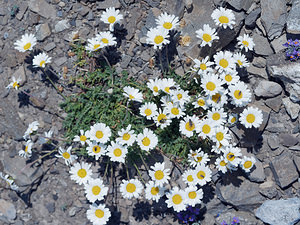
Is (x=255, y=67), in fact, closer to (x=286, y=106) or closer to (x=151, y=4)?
(x=286, y=106)

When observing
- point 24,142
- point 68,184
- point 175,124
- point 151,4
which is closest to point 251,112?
point 175,124

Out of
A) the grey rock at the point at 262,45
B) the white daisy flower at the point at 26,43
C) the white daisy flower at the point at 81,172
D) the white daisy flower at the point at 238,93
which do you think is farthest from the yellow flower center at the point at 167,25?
the white daisy flower at the point at 81,172

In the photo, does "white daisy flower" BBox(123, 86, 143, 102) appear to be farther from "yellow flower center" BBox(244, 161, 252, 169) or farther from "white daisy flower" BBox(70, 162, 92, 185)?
"yellow flower center" BBox(244, 161, 252, 169)

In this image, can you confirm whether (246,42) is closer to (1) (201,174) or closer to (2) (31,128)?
(1) (201,174)

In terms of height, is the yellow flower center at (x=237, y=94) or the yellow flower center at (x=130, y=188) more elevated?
the yellow flower center at (x=237, y=94)

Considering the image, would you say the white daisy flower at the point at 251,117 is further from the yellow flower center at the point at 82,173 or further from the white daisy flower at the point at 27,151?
the white daisy flower at the point at 27,151

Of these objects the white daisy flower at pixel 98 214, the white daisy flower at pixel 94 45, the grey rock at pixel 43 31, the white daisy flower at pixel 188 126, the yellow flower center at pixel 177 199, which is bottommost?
the white daisy flower at pixel 98 214

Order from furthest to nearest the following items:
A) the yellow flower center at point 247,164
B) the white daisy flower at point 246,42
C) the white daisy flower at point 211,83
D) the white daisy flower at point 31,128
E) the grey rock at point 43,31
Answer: the grey rock at point 43,31, the white daisy flower at point 31,128, the yellow flower center at point 247,164, the white daisy flower at point 246,42, the white daisy flower at point 211,83
